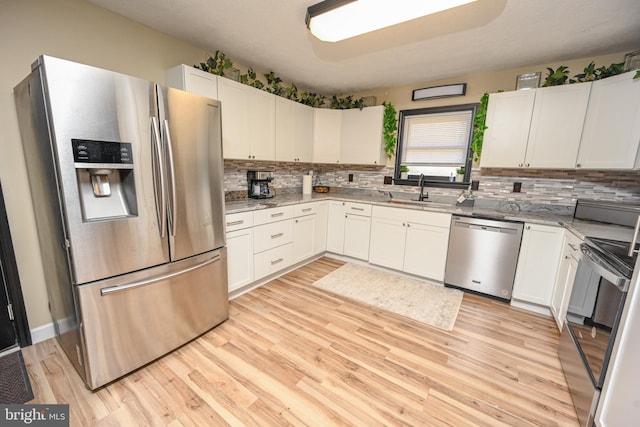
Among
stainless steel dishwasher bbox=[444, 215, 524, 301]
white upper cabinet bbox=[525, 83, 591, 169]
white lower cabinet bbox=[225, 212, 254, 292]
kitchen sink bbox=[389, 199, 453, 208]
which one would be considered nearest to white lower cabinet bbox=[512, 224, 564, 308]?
stainless steel dishwasher bbox=[444, 215, 524, 301]

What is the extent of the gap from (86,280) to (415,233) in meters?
2.94

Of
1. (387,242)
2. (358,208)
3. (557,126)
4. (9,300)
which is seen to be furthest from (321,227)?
(9,300)

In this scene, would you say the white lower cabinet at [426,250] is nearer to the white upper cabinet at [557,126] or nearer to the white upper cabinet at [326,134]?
the white upper cabinet at [557,126]

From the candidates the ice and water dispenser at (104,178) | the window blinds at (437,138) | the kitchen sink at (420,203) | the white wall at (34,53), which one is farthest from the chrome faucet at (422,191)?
the white wall at (34,53)

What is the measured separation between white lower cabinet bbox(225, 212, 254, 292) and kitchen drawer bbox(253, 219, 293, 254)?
0.08 metres

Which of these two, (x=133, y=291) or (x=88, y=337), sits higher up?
(x=133, y=291)

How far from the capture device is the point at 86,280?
137cm

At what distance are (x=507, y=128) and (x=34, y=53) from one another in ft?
13.2

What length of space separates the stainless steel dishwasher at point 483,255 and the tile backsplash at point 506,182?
651 mm

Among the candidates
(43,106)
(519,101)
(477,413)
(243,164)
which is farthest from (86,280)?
(519,101)

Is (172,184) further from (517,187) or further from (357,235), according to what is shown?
(517,187)

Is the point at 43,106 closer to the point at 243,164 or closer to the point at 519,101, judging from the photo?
the point at 243,164

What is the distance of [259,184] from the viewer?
3.20m

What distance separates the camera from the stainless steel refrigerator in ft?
4.22
